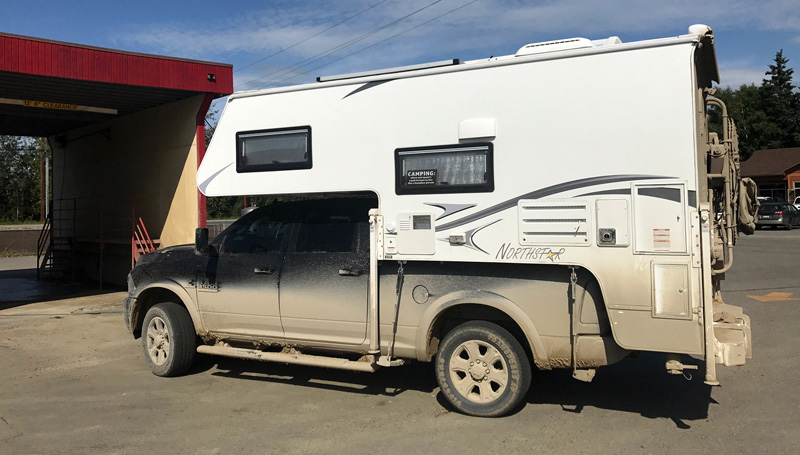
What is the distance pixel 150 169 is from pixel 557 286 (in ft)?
38.9

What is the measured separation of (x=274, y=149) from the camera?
6348 mm

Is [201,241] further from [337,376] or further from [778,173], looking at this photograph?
[778,173]

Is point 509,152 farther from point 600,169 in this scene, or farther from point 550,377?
point 550,377

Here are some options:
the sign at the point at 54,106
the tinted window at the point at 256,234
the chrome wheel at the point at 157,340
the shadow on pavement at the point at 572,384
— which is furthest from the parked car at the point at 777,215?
the chrome wheel at the point at 157,340

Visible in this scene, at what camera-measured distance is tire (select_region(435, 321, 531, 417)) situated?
529 cm

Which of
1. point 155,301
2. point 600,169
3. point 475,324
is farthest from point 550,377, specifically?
point 155,301

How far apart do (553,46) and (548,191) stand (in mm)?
1318

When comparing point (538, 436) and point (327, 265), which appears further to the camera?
point (327, 265)

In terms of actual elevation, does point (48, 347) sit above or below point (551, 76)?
below

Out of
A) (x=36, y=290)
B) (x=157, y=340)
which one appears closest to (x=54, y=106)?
(x=36, y=290)

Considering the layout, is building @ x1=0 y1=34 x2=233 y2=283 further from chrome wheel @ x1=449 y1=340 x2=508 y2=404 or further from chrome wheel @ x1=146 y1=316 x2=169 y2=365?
chrome wheel @ x1=449 y1=340 x2=508 y2=404

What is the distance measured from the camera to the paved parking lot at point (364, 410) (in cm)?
487

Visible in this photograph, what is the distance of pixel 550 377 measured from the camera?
6578 millimetres

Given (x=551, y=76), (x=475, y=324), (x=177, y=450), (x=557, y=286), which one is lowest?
(x=177, y=450)
